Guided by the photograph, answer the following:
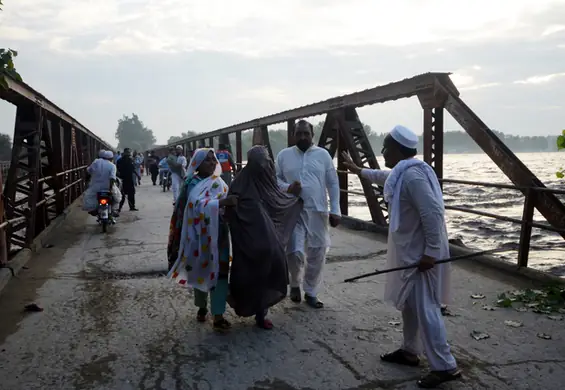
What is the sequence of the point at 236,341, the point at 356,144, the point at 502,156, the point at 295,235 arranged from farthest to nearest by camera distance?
the point at 356,144
the point at 502,156
the point at 295,235
the point at 236,341

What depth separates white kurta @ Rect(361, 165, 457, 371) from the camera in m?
3.04

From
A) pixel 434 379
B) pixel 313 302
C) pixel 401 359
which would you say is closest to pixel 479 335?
pixel 401 359

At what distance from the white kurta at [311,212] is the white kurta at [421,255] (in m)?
1.52

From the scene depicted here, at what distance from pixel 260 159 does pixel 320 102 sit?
5.95m

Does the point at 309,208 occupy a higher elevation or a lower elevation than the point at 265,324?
higher

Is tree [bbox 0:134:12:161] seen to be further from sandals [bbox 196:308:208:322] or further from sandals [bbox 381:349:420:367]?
sandals [bbox 381:349:420:367]

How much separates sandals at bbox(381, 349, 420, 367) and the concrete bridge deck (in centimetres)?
6

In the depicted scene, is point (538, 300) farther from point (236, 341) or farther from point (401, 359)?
point (236, 341)

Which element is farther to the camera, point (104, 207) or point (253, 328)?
point (104, 207)

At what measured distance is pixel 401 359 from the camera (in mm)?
3363

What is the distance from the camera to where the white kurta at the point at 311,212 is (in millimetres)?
4754

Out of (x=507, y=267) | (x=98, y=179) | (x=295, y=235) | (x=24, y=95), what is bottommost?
(x=507, y=267)

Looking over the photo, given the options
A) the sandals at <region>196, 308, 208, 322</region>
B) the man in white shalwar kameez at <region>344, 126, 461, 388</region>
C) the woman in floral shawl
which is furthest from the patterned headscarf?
the man in white shalwar kameez at <region>344, 126, 461, 388</region>

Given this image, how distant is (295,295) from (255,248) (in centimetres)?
112
